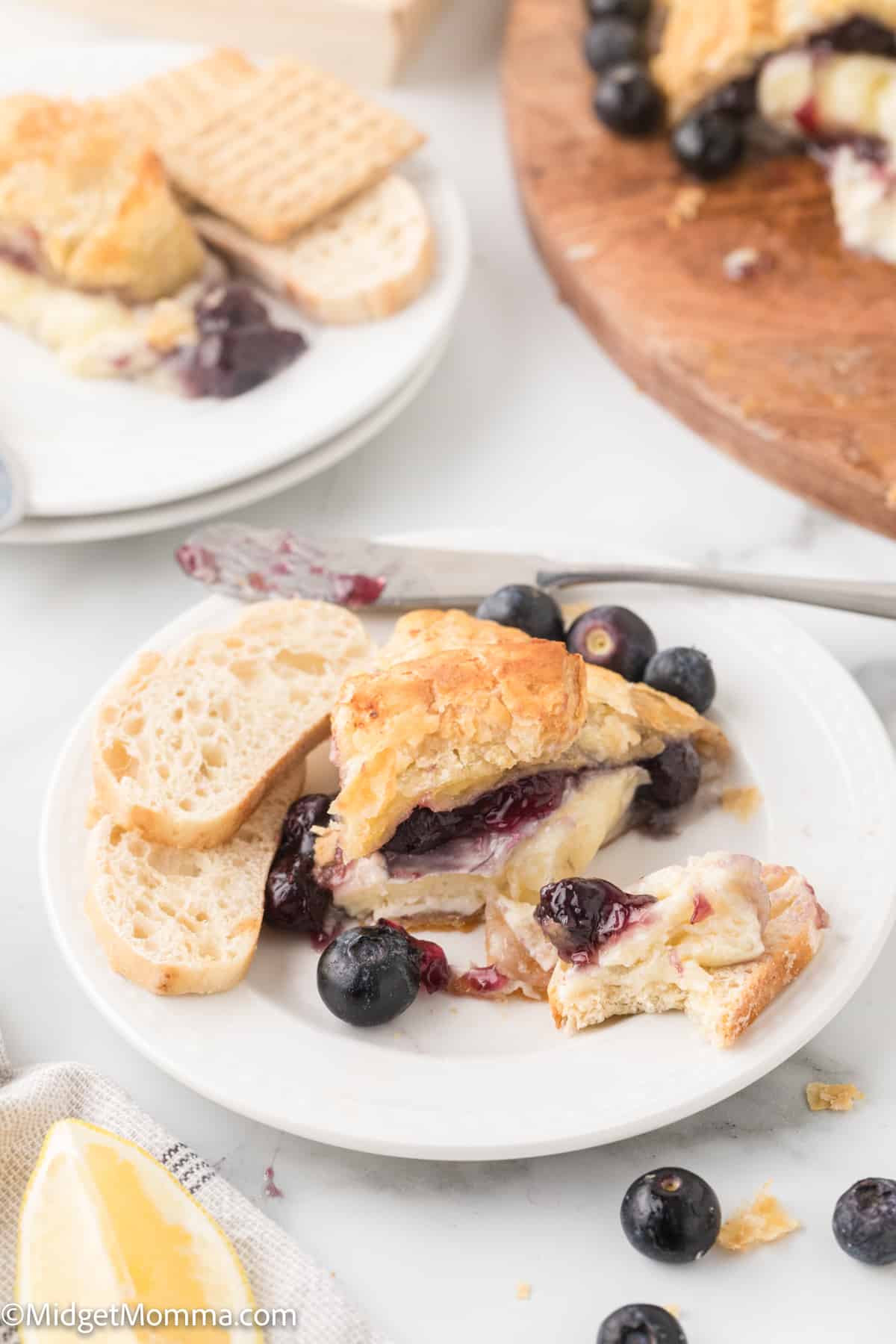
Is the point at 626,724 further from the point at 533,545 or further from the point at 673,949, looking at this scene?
the point at 533,545

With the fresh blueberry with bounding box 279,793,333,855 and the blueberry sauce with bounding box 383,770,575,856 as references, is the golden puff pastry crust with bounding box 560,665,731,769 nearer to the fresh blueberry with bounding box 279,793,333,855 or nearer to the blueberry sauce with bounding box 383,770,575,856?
the blueberry sauce with bounding box 383,770,575,856

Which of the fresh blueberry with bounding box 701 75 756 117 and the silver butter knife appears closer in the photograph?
the silver butter knife

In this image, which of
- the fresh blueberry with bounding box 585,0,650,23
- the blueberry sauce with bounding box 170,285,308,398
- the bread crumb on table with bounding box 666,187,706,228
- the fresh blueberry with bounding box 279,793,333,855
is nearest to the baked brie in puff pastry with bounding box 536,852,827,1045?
the fresh blueberry with bounding box 279,793,333,855

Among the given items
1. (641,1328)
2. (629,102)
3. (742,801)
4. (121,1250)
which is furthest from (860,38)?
(121,1250)

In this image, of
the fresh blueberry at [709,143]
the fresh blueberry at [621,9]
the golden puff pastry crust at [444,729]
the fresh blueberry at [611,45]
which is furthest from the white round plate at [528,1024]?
the fresh blueberry at [621,9]

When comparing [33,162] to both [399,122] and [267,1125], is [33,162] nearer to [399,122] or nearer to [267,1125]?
[399,122]

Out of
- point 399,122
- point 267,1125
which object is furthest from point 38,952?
point 399,122

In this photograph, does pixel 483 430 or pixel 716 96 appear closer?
pixel 483 430
